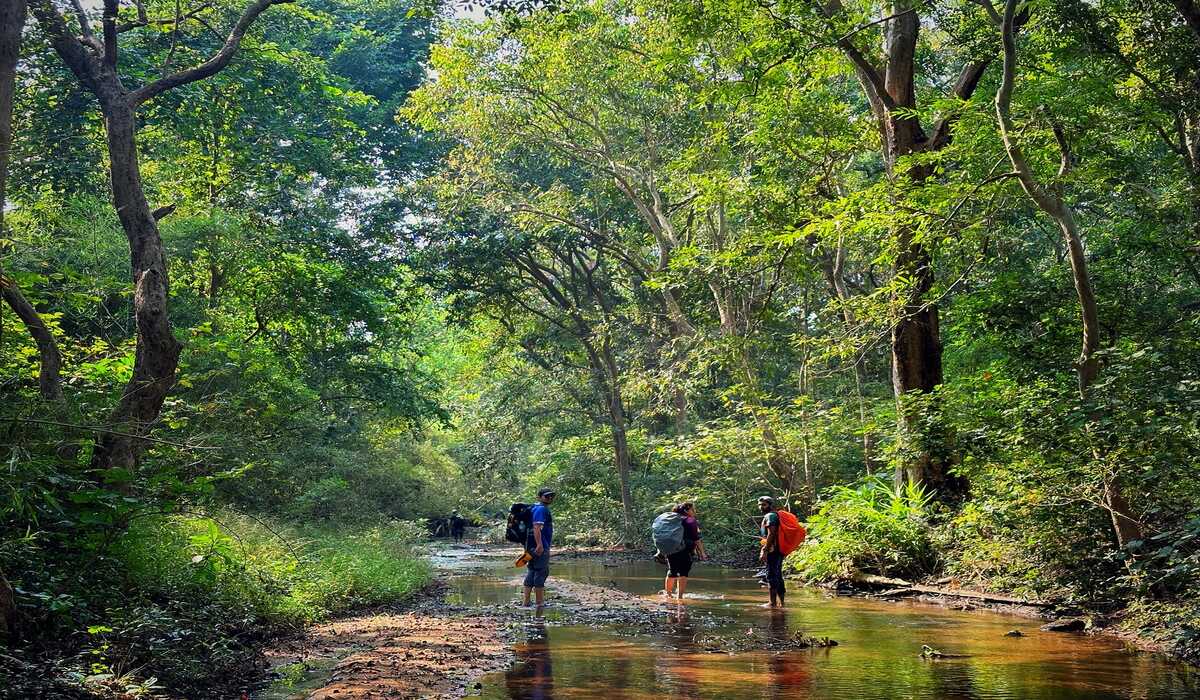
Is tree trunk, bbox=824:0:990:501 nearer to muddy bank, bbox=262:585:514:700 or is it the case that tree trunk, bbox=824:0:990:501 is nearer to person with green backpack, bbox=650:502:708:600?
person with green backpack, bbox=650:502:708:600

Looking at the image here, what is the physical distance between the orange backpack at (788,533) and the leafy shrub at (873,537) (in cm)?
277

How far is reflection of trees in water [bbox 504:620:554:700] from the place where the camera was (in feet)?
25.9

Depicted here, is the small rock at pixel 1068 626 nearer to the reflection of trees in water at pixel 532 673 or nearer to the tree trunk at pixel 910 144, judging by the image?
the reflection of trees in water at pixel 532 673

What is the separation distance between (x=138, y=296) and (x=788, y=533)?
9527mm

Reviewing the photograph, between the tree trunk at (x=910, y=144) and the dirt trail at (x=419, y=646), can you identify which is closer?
the dirt trail at (x=419, y=646)

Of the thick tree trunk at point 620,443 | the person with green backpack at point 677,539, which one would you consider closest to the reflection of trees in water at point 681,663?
the person with green backpack at point 677,539

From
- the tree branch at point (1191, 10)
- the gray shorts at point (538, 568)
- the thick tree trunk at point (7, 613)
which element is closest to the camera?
the thick tree trunk at point (7, 613)

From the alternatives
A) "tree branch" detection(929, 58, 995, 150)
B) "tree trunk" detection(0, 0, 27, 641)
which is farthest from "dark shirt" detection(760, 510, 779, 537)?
"tree trunk" detection(0, 0, 27, 641)

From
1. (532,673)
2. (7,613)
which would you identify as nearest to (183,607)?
(7,613)

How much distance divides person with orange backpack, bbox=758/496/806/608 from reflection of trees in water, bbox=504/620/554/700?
14.0 feet

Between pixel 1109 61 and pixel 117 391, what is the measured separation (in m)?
14.2

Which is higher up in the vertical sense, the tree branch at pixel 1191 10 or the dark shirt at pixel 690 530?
the tree branch at pixel 1191 10

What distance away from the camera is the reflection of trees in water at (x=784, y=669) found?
7.88m

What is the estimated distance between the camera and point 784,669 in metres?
8.87
